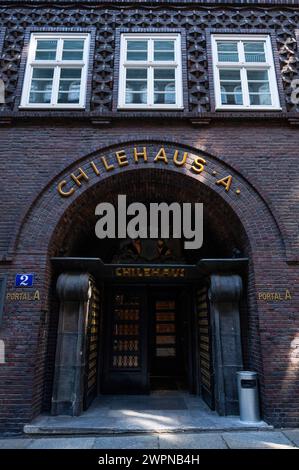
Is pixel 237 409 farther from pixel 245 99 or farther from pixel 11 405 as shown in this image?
pixel 245 99

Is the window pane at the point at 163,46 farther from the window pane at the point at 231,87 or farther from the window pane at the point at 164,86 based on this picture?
the window pane at the point at 231,87

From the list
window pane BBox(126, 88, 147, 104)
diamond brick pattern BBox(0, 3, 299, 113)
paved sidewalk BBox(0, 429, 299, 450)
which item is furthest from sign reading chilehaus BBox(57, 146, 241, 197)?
paved sidewalk BBox(0, 429, 299, 450)

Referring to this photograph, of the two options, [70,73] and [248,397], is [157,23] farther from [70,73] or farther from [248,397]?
[248,397]

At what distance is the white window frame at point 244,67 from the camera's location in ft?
25.1

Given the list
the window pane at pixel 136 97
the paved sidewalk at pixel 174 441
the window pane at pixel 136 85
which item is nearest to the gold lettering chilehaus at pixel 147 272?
the paved sidewalk at pixel 174 441

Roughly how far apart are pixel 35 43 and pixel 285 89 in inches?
281

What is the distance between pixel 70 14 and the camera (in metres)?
8.57

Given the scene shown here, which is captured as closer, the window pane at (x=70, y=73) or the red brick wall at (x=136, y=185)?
the red brick wall at (x=136, y=185)

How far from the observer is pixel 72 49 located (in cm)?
830

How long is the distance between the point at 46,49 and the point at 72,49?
755mm

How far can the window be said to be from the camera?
782 cm

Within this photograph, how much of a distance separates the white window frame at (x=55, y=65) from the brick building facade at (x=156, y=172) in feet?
0.19

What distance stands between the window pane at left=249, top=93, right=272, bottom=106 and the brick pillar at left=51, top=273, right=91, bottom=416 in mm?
6402

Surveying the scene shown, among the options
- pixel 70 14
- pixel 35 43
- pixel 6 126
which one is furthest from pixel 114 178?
pixel 70 14
